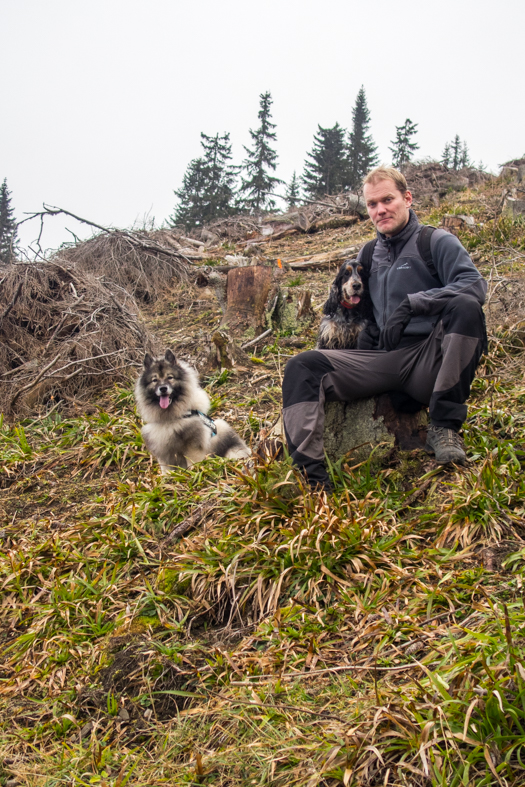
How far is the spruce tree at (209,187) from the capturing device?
93.9 ft

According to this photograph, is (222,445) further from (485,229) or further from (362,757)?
(485,229)

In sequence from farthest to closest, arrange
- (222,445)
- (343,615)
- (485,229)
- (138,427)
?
(485,229) < (138,427) < (222,445) < (343,615)

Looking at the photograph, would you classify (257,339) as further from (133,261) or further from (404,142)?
(404,142)

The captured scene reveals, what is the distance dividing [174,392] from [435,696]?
351 centimetres

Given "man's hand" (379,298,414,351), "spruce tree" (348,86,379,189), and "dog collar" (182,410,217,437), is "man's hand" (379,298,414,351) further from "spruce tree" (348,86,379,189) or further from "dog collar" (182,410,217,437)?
"spruce tree" (348,86,379,189)

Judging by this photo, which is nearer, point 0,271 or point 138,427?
point 138,427

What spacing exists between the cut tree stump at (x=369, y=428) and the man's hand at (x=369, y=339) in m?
0.38

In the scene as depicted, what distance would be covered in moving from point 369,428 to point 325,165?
109ft

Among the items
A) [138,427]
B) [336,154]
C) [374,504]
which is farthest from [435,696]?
[336,154]

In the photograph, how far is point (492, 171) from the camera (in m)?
15.7

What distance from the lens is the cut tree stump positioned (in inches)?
137

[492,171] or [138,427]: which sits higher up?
[492,171]

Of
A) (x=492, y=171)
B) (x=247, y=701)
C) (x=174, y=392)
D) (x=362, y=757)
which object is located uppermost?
(x=492, y=171)

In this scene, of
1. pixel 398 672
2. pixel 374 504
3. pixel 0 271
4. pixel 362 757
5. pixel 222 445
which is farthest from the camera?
pixel 0 271
